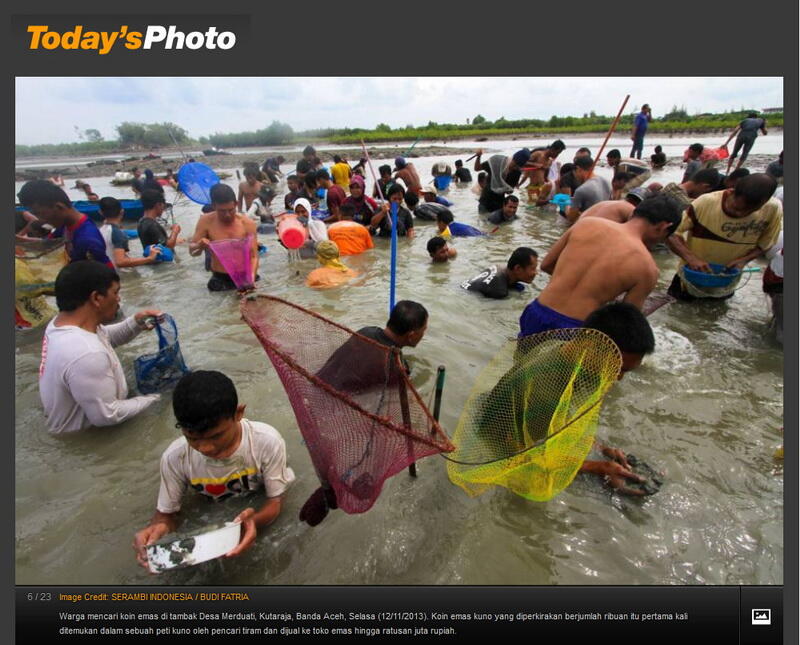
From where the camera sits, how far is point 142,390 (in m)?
3.48

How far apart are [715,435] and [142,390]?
4951 mm

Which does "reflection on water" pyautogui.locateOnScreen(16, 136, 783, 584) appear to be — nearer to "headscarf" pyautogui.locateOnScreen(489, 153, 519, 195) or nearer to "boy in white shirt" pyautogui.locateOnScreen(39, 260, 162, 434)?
"boy in white shirt" pyautogui.locateOnScreen(39, 260, 162, 434)

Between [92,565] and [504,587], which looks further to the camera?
[92,565]

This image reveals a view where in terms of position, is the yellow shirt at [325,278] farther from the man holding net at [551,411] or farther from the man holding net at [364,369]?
the man holding net at [551,411]

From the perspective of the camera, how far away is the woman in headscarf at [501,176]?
9500mm

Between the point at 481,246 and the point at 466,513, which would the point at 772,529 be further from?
the point at 481,246

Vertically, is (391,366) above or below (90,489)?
above

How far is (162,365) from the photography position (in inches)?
138

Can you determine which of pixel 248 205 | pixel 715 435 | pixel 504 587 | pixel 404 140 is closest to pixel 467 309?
pixel 715 435

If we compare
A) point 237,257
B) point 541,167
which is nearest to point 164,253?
point 237,257

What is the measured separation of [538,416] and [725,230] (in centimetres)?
387

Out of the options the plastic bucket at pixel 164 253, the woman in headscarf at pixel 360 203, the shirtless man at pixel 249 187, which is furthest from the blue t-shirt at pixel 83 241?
the shirtless man at pixel 249 187

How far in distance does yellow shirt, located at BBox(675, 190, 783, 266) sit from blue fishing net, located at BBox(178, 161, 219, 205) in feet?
27.5

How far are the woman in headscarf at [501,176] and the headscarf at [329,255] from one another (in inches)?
192
